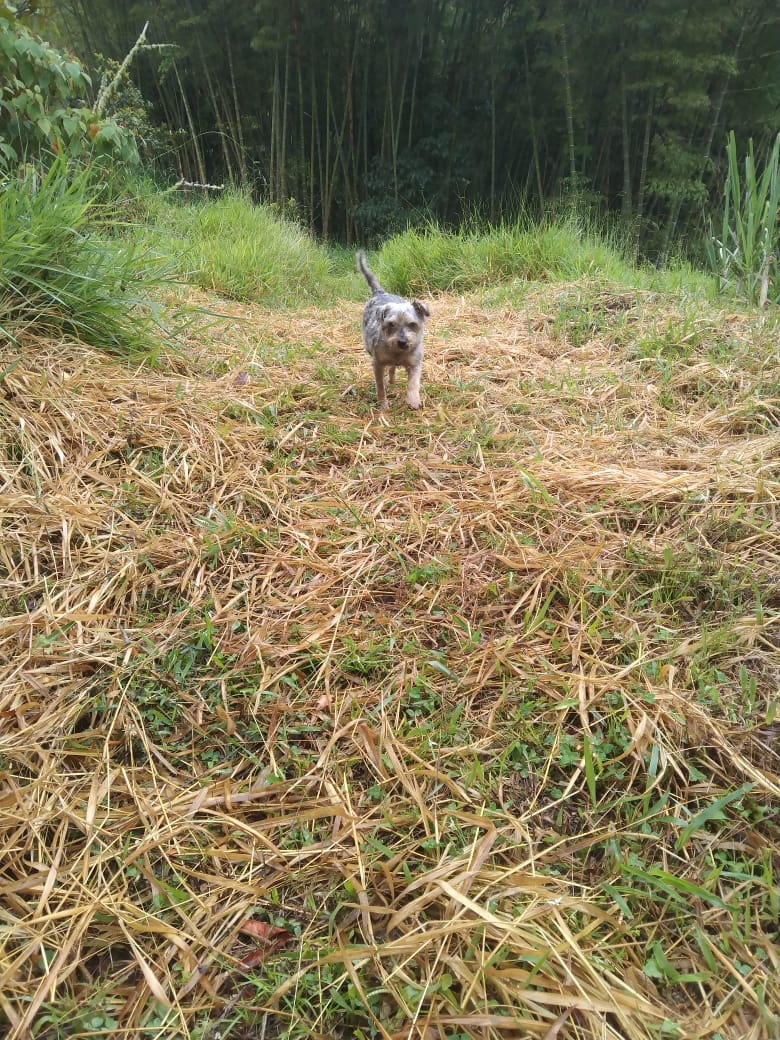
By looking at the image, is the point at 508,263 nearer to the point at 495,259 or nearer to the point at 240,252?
the point at 495,259

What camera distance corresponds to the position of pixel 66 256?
2.46m

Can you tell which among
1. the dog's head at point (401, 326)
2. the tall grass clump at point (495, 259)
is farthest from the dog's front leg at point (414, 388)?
the tall grass clump at point (495, 259)

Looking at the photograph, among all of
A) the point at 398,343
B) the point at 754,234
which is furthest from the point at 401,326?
the point at 754,234

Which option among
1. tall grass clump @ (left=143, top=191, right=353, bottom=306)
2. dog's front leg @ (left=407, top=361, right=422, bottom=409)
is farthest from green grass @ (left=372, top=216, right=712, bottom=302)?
dog's front leg @ (left=407, top=361, right=422, bottom=409)

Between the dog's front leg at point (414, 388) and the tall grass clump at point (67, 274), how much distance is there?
1188 millimetres

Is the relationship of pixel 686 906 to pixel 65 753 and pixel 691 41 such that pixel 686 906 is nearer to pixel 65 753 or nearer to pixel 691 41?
pixel 65 753

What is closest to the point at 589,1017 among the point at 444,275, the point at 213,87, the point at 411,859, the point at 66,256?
the point at 411,859

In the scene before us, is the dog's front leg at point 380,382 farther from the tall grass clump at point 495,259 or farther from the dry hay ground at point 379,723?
the tall grass clump at point 495,259

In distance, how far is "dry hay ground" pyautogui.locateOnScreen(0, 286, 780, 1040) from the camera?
3.27ft

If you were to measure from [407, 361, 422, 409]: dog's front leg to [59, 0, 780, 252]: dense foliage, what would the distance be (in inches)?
307

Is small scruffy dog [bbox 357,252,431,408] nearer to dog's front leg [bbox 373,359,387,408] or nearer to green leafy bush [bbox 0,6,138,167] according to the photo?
dog's front leg [bbox 373,359,387,408]

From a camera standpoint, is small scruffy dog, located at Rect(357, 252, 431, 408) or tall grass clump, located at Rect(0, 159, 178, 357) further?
small scruffy dog, located at Rect(357, 252, 431, 408)

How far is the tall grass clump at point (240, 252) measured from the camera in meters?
4.60

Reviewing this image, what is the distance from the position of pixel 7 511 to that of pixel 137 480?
395 mm
